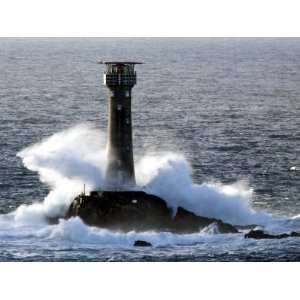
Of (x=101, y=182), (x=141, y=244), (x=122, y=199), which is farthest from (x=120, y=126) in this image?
(x=141, y=244)

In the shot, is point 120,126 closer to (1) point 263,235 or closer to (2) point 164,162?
(2) point 164,162

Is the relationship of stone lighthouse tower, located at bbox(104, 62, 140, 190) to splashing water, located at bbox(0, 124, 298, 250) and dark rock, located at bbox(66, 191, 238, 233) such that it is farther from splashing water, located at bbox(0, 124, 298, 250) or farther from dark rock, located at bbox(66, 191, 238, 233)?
dark rock, located at bbox(66, 191, 238, 233)

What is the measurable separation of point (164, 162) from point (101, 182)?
483cm

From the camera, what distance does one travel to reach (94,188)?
208ft

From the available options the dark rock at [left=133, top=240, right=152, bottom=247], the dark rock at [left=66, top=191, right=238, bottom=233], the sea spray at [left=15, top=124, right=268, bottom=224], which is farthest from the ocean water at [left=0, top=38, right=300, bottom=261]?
the dark rock at [left=66, top=191, right=238, bottom=233]

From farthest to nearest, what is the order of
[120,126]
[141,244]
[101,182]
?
1. [101,182]
2. [120,126]
3. [141,244]

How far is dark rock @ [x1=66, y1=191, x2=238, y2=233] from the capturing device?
60.2 m

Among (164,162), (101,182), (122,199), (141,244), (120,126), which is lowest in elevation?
(141,244)

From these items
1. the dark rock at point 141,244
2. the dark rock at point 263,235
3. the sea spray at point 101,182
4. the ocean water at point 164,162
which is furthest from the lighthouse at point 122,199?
the dark rock at point 141,244

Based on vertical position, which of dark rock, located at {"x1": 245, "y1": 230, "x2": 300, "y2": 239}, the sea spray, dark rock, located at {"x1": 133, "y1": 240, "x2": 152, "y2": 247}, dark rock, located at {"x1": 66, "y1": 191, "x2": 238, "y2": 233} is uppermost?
the sea spray

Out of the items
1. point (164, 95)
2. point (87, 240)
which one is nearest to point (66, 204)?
point (87, 240)

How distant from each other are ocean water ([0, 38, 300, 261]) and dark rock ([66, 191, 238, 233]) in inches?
40.2

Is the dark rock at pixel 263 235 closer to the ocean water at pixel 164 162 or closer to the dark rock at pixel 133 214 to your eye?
the ocean water at pixel 164 162

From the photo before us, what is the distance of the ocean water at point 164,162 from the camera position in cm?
5681
